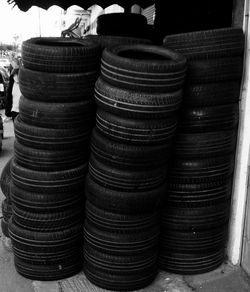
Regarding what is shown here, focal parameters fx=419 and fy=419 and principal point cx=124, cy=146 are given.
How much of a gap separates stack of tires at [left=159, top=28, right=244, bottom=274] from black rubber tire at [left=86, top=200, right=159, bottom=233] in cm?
36

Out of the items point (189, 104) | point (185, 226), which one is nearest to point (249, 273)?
point (185, 226)

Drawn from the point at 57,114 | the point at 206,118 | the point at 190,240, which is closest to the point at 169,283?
the point at 190,240

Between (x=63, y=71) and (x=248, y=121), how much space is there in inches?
71.7

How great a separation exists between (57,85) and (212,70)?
142 centimetres

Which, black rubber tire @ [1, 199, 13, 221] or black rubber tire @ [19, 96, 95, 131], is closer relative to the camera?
black rubber tire @ [19, 96, 95, 131]

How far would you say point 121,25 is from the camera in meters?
6.95

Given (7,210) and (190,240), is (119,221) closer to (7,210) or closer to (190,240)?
(190,240)

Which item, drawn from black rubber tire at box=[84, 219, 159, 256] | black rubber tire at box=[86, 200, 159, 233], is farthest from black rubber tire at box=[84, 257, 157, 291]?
black rubber tire at box=[86, 200, 159, 233]

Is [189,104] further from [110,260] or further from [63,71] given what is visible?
[110,260]

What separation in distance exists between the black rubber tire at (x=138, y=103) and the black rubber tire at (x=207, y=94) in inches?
14.0

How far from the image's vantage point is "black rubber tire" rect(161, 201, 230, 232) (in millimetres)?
4086

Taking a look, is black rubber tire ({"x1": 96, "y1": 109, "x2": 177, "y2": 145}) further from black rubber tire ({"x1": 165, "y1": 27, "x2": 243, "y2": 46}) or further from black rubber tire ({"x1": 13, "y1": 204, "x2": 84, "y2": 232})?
black rubber tire ({"x1": 13, "y1": 204, "x2": 84, "y2": 232})

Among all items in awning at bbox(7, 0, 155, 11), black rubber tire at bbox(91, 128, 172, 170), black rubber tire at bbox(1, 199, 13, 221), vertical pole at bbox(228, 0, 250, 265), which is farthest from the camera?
awning at bbox(7, 0, 155, 11)

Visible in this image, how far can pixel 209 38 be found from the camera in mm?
3758
